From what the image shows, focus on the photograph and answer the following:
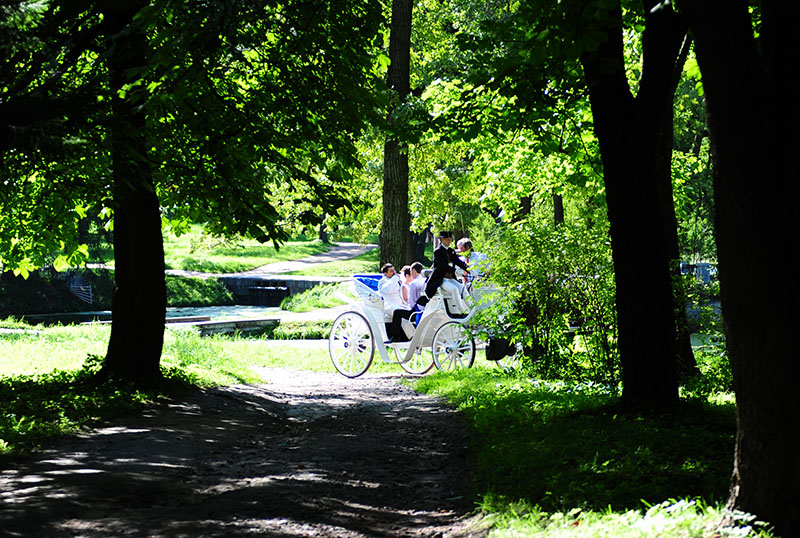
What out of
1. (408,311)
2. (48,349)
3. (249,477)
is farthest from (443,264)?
(48,349)

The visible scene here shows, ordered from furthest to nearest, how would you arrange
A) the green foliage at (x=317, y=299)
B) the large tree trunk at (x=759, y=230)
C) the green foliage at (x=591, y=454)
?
1. the green foliage at (x=317, y=299)
2. the green foliage at (x=591, y=454)
3. the large tree trunk at (x=759, y=230)

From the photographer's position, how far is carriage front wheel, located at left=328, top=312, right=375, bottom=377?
1492 cm

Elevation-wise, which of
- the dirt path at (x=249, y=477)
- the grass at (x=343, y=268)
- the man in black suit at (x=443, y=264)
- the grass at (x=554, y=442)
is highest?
the grass at (x=343, y=268)

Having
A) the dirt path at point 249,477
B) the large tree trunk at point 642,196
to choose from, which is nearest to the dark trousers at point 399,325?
the dirt path at point 249,477

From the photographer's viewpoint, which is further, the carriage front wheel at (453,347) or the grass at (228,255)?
the grass at (228,255)

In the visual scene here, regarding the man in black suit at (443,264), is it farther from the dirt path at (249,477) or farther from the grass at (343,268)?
the grass at (343,268)

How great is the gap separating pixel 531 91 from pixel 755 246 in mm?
4947

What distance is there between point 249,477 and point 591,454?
2707mm

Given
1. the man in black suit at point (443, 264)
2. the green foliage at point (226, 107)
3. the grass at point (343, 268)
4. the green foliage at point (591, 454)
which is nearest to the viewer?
the green foliage at point (591, 454)

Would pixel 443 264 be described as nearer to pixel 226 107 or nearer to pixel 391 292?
pixel 391 292

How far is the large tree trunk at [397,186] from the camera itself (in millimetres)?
18047

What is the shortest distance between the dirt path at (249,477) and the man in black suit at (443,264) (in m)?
3.76

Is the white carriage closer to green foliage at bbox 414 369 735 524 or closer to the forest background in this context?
the forest background

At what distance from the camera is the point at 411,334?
48.5 ft
